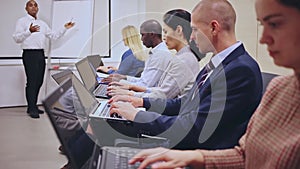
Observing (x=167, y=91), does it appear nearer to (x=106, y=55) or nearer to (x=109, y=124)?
(x=109, y=124)

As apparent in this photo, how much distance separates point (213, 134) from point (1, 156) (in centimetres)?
251

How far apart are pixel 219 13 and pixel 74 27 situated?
4.28m

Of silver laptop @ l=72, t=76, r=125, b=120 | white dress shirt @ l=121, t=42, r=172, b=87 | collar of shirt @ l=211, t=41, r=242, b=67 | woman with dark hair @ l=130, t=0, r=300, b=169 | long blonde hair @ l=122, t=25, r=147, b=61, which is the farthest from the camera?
long blonde hair @ l=122, t=25, r=147, b=61

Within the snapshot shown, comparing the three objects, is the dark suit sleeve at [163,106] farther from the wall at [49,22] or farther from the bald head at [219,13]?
the wall at [49,22]

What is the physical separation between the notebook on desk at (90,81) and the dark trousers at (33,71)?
2231mm

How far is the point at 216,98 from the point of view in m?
1.38

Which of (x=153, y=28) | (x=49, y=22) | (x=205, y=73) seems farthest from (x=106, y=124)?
(x=49, y=22)

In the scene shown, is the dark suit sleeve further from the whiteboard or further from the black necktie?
the whiteboard

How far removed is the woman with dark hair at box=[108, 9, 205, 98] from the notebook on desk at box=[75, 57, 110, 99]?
98mm

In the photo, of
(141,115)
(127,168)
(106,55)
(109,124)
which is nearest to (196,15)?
(141,115)

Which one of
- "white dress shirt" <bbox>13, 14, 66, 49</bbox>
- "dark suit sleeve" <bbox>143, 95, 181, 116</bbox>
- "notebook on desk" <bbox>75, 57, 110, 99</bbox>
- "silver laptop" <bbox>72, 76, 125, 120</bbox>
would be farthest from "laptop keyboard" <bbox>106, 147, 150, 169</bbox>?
"white dress shirt" <bbox>13, 14, 66, 49</bbox>

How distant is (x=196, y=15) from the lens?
157cm

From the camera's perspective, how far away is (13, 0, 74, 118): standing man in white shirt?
4758 millimetres

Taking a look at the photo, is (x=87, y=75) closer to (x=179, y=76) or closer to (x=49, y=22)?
(x=179, y=76)
